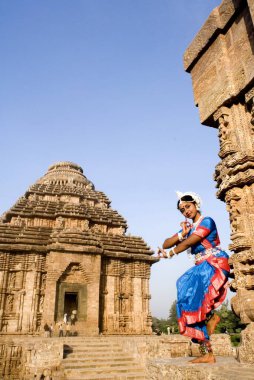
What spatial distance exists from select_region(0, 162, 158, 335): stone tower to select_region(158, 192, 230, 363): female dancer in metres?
15.5

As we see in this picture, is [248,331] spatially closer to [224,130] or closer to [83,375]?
[224,130]

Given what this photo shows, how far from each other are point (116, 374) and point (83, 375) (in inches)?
44.6

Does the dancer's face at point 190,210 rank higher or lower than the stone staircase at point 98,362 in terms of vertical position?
higher

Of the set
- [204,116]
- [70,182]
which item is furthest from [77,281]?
[204,116]

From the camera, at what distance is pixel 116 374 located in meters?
10.9

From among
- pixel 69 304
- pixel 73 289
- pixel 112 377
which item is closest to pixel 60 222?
pixel 73 289

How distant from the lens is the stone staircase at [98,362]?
1067 cm

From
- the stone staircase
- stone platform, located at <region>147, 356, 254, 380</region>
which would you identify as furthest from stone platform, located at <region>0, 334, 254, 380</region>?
stone platform, located at <region>147, 356, 254, 380</region>

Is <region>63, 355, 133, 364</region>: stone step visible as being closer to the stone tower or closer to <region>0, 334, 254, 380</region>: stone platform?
<region>0, 334, 254, 380</region>: stone platform

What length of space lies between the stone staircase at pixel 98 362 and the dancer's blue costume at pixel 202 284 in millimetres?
8154

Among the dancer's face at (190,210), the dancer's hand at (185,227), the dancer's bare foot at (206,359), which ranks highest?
the dancer's face at (190,210)

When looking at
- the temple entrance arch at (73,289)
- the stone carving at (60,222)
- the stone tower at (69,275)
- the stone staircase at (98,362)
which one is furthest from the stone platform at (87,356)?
the stone carving at (60,222)

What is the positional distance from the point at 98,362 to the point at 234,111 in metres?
10.8

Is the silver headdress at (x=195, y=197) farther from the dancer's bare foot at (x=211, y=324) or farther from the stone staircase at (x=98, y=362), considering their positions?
the stone staircase at (x=98, y=362)
